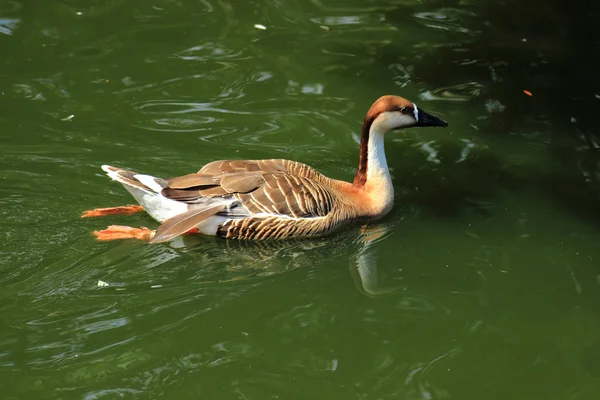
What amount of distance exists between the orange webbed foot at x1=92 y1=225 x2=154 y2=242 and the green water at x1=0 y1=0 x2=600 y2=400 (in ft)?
0.25

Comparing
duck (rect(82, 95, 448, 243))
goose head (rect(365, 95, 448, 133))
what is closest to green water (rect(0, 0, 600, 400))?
duck (rect(82, 95, 448, 243))

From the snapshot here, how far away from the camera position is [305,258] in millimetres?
7227

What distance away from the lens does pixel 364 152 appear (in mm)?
7883

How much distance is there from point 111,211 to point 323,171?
2214 mm

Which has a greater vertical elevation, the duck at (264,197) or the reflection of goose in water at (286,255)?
the duck at (264,197)

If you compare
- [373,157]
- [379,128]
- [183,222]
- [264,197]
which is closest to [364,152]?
[373,157]

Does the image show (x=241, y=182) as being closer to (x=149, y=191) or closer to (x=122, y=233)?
(x=149, y=191)

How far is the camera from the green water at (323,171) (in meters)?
5.83

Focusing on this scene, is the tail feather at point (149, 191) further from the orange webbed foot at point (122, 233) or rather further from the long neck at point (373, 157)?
the long neck at point (373, 157)

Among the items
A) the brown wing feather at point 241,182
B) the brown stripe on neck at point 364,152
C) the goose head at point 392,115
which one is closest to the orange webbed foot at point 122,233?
the brown wing feather at point 241,182

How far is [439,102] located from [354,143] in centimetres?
140

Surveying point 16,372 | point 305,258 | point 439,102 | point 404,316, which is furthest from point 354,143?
point 16,372

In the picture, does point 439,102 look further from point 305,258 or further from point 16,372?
point 16,372

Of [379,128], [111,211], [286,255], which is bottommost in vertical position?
[286,255]
